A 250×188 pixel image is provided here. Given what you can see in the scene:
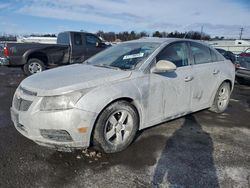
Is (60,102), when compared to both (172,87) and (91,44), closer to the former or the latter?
(172,87)

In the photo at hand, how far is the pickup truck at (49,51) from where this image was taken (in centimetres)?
865

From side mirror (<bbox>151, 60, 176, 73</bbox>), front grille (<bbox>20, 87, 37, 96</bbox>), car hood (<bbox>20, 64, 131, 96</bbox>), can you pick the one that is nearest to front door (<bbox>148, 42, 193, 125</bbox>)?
side mirror (<bbox>151, 60, 176, 73</bbox>)

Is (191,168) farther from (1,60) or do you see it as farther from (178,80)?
(1,60)

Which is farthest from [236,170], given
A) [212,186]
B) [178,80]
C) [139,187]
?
[178,80]

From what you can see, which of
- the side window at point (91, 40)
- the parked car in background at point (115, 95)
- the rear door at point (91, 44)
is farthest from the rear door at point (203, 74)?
the side window at point (91, 40)

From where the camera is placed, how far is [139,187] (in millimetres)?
2598

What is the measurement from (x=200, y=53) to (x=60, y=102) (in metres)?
2.99

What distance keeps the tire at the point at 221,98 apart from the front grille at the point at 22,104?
374cm

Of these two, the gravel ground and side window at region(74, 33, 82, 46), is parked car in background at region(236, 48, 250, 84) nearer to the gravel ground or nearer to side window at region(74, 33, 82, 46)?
the gravel ground

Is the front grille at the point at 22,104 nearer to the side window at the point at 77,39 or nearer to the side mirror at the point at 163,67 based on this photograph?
the side mirror at the point at 163,67

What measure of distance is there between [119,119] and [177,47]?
69.7 inches

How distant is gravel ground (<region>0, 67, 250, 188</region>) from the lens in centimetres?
269

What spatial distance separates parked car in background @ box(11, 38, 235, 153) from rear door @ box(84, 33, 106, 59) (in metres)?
6.00

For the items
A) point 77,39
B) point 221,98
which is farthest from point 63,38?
point 221,98
